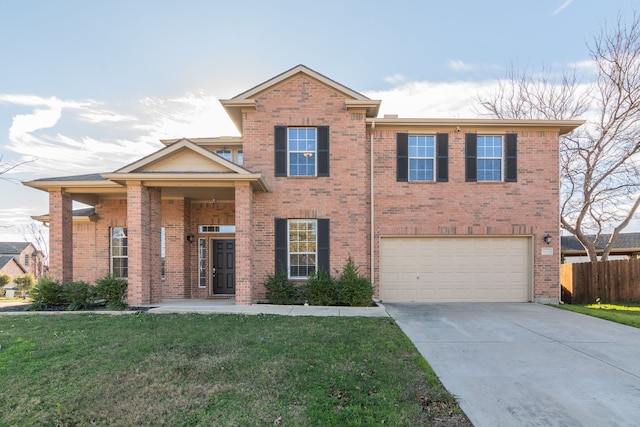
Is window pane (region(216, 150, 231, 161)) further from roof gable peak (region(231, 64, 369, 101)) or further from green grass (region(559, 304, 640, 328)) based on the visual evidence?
green grass (region(559, 304, 640, 328))

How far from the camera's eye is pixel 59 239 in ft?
33.6

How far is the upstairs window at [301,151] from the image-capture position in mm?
10875

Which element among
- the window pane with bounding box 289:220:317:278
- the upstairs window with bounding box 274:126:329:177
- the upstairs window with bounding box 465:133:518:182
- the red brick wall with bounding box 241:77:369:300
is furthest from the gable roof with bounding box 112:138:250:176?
the upstairs window with bounding box 465:133:518:182

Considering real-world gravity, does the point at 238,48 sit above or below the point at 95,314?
above

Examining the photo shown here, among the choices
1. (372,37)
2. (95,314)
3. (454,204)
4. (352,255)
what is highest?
(372,37)

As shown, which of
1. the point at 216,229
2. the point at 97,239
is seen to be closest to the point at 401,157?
the point at 216,229

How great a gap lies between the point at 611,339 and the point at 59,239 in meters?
13.7

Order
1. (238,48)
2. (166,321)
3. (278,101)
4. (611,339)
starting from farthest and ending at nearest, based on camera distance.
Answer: (238,48)
(278,101)
(166,321)
(611,339)

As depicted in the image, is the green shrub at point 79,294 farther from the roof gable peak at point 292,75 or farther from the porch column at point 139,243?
the roof gable peak at point 292,75

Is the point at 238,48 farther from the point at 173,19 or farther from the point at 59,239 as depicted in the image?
the point at 59,239

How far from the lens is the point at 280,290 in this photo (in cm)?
1009

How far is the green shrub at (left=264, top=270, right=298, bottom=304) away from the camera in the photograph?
10102 millimetres

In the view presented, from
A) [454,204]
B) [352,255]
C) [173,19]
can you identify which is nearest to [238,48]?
[173,19]

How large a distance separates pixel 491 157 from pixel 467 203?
1.73 m
